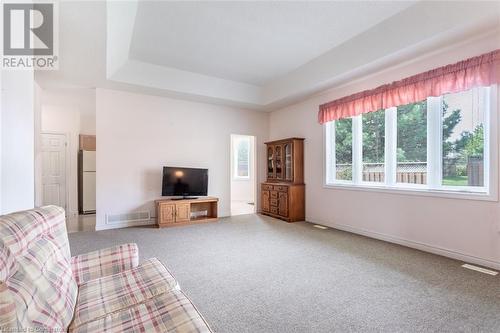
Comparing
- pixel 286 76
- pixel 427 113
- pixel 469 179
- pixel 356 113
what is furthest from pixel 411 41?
pixel 286 76

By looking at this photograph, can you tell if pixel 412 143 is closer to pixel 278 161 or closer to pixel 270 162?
pixel 278 161

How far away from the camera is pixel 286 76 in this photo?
4.87 metres

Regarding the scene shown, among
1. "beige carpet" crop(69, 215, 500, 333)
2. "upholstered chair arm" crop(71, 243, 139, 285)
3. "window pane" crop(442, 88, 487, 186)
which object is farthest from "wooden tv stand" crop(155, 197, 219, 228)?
"window pane" crop(442, 88, 487, 186)

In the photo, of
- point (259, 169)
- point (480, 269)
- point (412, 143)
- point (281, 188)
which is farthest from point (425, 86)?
point (259, 169)

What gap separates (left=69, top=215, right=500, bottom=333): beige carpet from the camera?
1.79 meters

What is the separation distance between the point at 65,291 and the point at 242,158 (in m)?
7.45

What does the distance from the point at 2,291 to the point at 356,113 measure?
14.3ft

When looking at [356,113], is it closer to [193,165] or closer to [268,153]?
[268,153]

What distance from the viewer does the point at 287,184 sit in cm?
514

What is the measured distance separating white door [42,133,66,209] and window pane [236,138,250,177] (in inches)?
191

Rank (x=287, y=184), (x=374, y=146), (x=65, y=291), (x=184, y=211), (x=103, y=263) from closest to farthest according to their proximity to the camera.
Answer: (x=65, y=291)
(x=103, y=263)
(x=374, y=146)
(x=184, y=211)
(x=287, y=184)

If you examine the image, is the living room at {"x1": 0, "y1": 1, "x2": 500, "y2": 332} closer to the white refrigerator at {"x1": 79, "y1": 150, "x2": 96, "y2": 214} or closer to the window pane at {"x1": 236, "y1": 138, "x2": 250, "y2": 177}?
the white refrigerator at {"x1": 79, "y1": 150, "x2": 96, "y2": 214}

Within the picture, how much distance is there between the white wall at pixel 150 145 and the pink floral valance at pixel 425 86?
2.62 metres

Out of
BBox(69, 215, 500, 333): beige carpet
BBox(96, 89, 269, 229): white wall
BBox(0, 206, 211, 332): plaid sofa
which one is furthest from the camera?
BBox(96, 89, 269, 229): white wall
